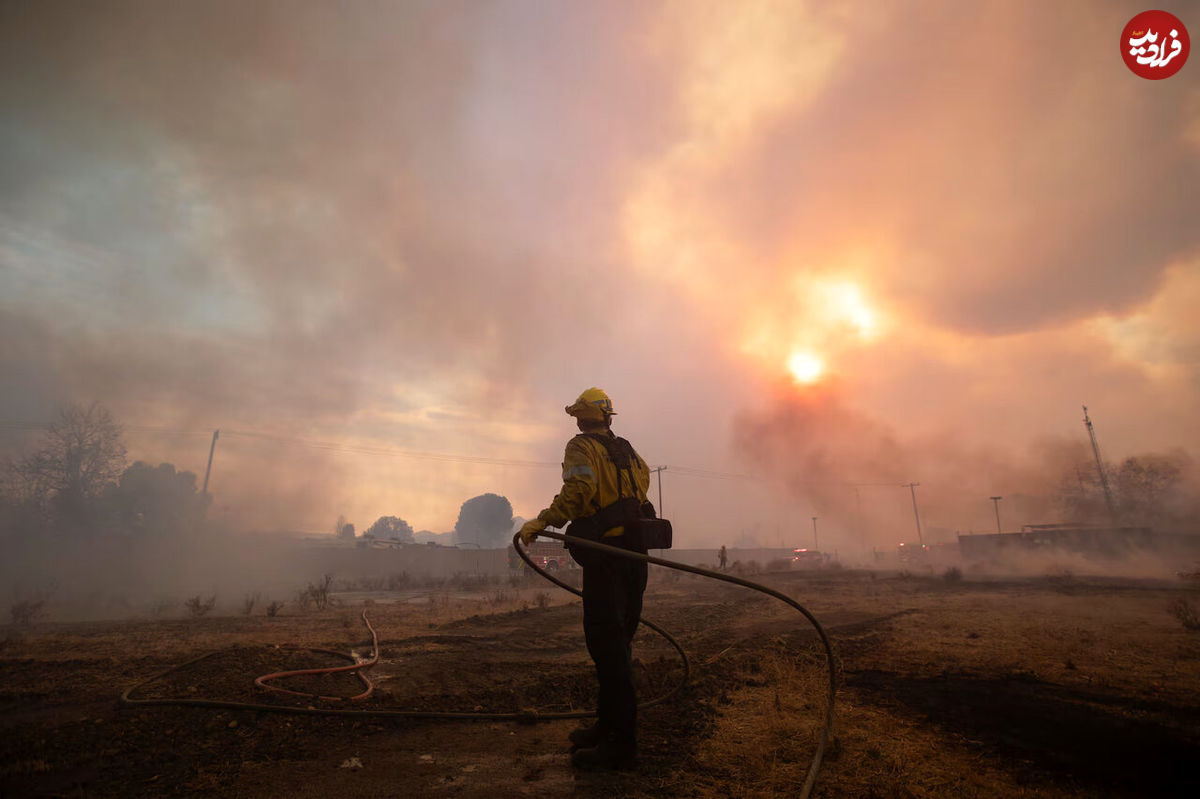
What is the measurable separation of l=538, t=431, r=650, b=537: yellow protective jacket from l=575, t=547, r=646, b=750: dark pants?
0.94ft

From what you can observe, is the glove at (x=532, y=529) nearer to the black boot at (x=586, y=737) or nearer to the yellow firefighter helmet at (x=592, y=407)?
the yellow firefighter helmet at (x=592, y=407)

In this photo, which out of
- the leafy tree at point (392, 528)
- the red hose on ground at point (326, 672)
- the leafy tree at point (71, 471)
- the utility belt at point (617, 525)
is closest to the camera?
the utility belt at point (617, 525)

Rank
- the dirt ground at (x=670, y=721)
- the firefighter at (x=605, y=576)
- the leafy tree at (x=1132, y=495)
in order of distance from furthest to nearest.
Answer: the leafy tree at (x=1132, y=495)
the firefighter at (x=605, y=576)
the dirt ground at (x=670, y=721)

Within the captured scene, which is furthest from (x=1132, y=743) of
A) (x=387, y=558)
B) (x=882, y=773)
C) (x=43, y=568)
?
(x=387, y=558)

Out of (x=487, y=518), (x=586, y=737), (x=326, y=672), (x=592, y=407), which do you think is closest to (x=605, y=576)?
(x=586, y=737)

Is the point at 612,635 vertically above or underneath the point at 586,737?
above

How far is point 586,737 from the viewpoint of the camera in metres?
3.58

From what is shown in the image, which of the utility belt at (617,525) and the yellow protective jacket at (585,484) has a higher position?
the yellow protective jacket at (585,484)

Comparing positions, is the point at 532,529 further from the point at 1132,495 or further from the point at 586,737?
the point at 1132,495

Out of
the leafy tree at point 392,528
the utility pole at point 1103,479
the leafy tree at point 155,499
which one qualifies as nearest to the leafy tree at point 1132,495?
the utility pole at point 1103,479

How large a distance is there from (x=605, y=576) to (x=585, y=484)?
695mm

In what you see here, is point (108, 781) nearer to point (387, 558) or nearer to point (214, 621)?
point (214, 621)

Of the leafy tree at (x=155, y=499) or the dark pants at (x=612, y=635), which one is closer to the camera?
the dark pants at (x=612, y=635)

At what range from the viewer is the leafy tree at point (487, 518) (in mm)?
106875
